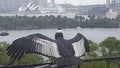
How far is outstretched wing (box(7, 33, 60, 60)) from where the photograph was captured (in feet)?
7.34

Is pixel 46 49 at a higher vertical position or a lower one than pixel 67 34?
higher

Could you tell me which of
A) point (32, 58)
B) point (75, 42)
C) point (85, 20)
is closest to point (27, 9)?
point (85, 20)

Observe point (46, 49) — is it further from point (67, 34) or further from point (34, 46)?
point (67, 34)

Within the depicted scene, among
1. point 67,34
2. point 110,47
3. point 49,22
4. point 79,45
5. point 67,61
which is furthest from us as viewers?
point 49,22

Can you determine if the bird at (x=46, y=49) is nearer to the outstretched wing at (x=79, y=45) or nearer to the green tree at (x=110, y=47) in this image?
the outstretched wing at (x=79, y=45)

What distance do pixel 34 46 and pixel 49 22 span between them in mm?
34775

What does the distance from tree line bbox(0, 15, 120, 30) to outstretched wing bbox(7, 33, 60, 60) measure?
28.6 m

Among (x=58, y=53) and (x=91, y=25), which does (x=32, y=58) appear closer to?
(x=58, y=53)

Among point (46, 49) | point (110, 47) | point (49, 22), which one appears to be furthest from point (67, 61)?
point (49, 22)

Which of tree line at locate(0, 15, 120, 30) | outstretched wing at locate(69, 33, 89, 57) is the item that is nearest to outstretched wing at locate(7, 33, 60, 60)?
outstretched wing at locate(69, 33, 89, 57)

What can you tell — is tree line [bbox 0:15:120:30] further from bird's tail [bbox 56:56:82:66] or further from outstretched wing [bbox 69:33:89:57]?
bird's tail [bbox 56:56:82:66]

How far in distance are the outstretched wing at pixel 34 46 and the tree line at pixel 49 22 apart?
28.6m

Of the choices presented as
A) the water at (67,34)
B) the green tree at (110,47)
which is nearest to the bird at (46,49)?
the green tree at (110,47)

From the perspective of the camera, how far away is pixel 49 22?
37031mm
